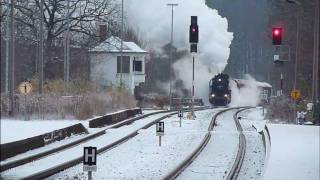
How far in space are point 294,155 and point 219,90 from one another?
4630 centimetres

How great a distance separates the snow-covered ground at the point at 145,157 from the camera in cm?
1658

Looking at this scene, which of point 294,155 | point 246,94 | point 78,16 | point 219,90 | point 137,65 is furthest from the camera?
point 246,94

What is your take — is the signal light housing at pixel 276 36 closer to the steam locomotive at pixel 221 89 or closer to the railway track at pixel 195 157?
the railway track at pixel 195 157

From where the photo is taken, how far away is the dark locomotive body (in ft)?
209

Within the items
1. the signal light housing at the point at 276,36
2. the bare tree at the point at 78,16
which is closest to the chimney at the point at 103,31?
the bare tree at the point at 78,16

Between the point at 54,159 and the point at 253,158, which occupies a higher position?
the point at 54,159

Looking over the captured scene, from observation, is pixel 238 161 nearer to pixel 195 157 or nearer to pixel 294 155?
pixel 195 157

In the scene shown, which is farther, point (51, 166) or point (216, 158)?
point (216, 158)

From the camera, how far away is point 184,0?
65500 millimetres

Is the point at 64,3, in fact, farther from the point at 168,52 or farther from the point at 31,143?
the point at 31,143

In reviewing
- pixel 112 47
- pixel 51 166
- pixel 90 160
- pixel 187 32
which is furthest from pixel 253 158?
pixel 187 32

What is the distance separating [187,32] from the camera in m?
64.8

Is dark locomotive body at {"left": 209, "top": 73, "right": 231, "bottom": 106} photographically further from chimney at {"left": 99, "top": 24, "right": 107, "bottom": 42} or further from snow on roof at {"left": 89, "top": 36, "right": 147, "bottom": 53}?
chimney at {"left": 99, "top": 24, "right": 107, "bottom": 42}

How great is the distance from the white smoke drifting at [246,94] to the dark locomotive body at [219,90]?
1.78m
